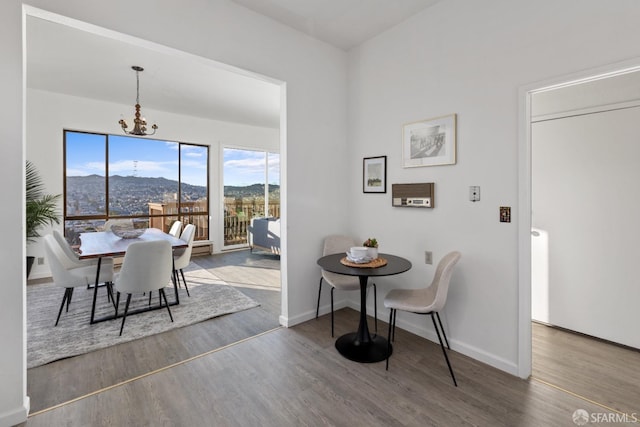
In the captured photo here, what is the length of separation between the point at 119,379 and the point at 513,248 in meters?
2.99

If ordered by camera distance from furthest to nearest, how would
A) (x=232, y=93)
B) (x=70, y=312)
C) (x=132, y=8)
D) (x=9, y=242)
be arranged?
(x=232, y=93)
(x=70, y=312)
(x=132, y=8)
(x=9, y=242)

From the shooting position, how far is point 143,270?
291cm

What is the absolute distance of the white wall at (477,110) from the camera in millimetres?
1961

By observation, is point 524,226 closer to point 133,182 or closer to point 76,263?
point 76,263

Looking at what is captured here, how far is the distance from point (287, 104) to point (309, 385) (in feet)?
8.05

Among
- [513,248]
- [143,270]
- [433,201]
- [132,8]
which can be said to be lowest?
[143,270]

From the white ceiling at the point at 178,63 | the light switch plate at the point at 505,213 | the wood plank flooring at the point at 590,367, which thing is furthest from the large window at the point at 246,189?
the wood plank flooring at the point at 590,367

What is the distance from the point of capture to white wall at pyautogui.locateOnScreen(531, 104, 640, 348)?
8.14ft

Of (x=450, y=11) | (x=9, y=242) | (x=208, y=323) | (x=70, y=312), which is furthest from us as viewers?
(x=70, y=312)

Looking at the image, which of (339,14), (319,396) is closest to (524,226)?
(319,396)

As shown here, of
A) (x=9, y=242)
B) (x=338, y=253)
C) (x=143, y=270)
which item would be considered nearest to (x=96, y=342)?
(x=143, y=270)

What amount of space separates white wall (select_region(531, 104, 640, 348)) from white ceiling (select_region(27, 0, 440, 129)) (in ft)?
5.89

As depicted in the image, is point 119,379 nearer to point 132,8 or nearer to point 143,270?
point 143,270

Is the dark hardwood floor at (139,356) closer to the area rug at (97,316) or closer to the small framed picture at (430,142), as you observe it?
the area rug at (97,316)
